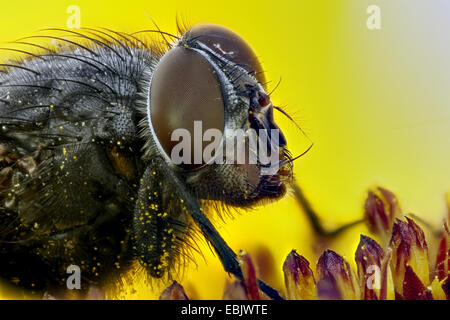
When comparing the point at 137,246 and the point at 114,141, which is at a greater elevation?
the point at 114,141

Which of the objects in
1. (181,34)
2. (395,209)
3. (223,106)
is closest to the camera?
(223,106)

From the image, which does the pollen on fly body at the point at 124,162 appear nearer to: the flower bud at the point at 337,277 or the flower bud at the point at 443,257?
the flower bud at the point at 337,277

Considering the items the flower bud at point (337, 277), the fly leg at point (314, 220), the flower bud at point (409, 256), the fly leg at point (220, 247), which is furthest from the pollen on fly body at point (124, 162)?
the fly leg at point (314, 220)

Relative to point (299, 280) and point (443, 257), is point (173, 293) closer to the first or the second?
point (299, 280)

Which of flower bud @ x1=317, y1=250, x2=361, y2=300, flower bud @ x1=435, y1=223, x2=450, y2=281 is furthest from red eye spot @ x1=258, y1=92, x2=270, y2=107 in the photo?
flower bud @ x1=435, y1=223, x2=450, y2=281
